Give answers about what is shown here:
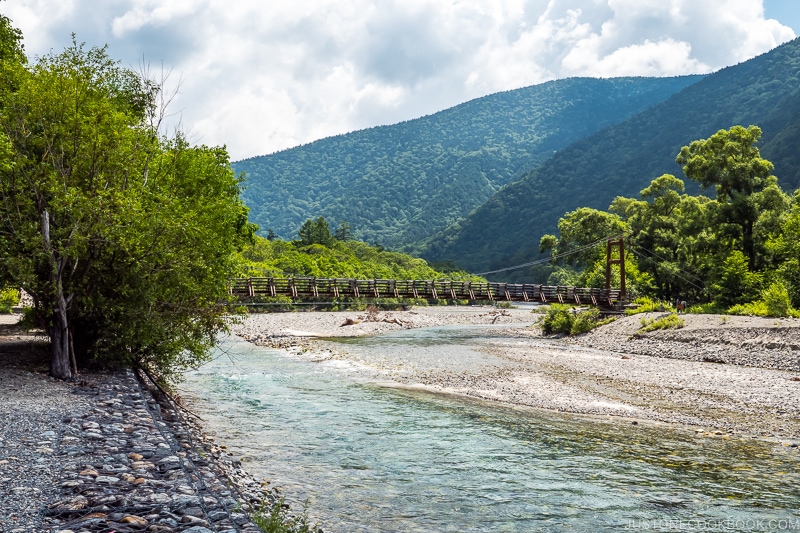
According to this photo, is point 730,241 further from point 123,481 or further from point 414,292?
point 123,481

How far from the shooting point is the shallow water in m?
6.84

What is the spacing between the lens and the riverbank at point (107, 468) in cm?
479

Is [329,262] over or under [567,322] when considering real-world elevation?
over

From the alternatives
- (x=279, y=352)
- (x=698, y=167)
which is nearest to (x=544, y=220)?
(x=698, y=167)

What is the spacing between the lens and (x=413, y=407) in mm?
13266

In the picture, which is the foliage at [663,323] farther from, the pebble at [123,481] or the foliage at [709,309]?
the pebble at [123,481]

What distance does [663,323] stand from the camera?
29422 millimetres

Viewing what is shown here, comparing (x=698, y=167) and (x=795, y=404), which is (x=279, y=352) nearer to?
(x=795, y=404)

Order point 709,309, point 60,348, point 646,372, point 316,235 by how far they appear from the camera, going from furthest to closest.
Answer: point 316,235, point 709,309, point 646,372, point 60,348

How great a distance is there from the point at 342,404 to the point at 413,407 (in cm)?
161

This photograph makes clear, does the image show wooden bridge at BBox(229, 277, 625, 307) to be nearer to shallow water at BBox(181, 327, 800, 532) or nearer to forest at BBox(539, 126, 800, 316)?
forest at BBox(539, 126, 800, 316)

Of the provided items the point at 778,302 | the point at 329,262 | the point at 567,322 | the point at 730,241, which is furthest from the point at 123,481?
the point at 329,262

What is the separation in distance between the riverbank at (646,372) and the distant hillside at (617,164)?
5113 inches

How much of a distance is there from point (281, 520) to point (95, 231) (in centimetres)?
722
